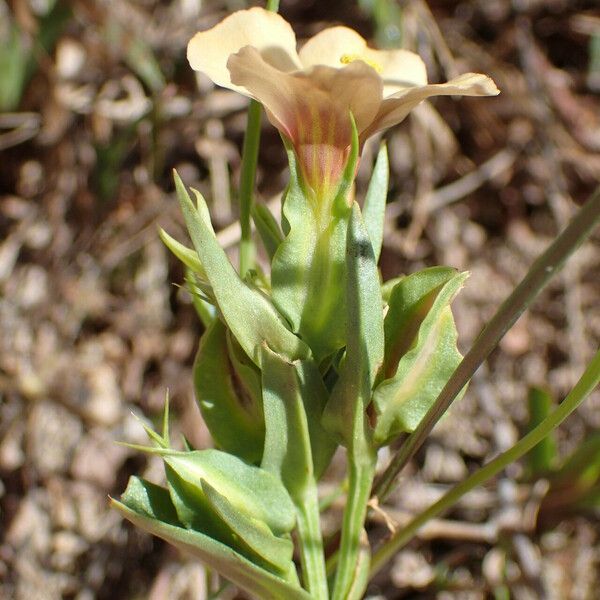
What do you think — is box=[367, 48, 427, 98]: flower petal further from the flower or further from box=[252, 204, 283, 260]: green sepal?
box=[252, 204, 283, 260]: green sepal

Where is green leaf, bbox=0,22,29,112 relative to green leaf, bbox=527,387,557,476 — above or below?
above

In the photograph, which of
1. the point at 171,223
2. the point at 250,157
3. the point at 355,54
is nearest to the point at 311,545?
the point at 250,157

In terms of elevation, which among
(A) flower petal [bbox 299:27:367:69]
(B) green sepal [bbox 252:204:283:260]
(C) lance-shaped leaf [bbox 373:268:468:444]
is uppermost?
(A) flower petal [bbox 299:27:367:69]

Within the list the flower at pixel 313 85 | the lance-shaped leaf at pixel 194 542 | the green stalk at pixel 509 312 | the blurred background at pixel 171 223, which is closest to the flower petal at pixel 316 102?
the flower at pixel 313 85

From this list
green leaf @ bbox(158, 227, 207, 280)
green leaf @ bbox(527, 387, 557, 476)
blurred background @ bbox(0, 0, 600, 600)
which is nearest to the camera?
green leaf @ bbox(158, 227, 207, 280)

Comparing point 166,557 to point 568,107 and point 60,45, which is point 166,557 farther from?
point 568,107

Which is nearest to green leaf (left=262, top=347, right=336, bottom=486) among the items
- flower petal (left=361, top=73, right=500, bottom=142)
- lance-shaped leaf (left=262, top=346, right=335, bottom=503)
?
lance-shaped leaf (left=262, top=346, right=335, bottom=503)

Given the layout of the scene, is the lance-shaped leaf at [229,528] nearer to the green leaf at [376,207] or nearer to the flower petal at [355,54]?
the green leaf at [376,207]

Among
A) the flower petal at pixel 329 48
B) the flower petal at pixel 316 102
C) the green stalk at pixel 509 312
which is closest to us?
the green stalk at pixel 509 312
